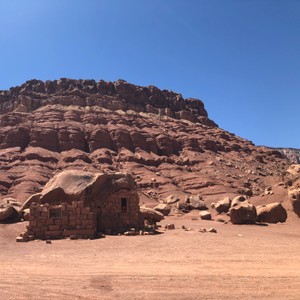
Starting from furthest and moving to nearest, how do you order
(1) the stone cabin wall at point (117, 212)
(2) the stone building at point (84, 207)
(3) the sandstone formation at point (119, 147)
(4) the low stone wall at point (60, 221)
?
(3) the sandstone formation at point (119, 147) < (1) the stone cabin wall at point (117, 212) < (2) the stone building at point (84, 207) < (4) the low stone wall at point (60, 221)

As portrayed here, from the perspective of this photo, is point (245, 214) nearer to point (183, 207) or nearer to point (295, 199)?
point (295, 199)

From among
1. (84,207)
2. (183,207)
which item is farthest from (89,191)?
(183,207)

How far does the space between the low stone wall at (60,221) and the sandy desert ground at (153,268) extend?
1.35m

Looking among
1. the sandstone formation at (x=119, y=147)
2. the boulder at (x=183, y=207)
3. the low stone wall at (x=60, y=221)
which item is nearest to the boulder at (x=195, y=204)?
the sandstone formation at (x=119, y=147)

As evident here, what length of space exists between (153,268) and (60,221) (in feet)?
34.5

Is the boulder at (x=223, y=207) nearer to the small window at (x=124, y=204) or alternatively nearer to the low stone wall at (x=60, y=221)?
the small window at (x=124, y=204)

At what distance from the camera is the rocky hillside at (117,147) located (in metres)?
57.7

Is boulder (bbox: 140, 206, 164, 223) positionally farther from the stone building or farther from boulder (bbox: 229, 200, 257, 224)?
boulder (bbox: 229, 200, 257, 224)

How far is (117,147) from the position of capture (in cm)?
7619

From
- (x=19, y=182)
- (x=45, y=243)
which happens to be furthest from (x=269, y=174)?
(x=45, y=243)

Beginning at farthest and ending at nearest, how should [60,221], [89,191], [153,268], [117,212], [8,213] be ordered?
[8,213], [117,212], [89,191], [60,221], [153,268]

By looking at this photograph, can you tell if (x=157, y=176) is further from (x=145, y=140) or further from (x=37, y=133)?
(x=37, y=133)

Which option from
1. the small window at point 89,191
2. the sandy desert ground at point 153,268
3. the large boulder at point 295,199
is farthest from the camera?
the large boulder at point 295,199

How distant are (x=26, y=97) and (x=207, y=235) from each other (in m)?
89.3
